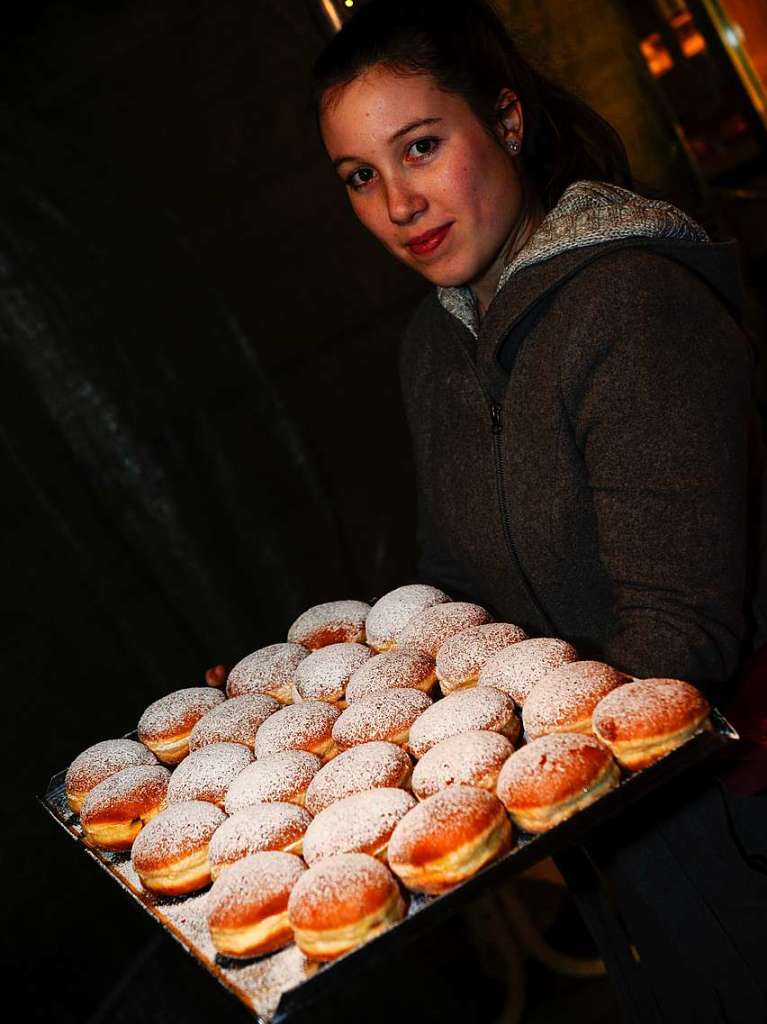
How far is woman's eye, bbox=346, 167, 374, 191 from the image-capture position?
5.19 feet

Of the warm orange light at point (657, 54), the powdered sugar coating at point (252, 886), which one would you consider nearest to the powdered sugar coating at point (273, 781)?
the powdered sugar coating at point (252, 886)

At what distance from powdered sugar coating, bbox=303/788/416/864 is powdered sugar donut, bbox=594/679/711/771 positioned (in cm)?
28

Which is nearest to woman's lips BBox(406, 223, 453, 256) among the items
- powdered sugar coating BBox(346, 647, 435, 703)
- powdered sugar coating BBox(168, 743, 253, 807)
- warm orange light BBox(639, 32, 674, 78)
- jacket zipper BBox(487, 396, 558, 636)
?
jacket zipper BBox(487, 396, 558, 636)

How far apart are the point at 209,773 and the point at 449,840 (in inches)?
20.3

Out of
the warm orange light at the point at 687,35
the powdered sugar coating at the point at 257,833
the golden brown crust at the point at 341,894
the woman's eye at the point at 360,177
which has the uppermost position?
the warm orange light at the point at 687,35

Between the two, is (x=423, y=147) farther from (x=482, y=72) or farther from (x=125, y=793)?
(x=125, y=793)

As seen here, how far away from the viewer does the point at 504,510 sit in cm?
160

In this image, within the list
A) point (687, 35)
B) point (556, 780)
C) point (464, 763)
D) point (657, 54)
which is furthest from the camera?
point (657, 54)

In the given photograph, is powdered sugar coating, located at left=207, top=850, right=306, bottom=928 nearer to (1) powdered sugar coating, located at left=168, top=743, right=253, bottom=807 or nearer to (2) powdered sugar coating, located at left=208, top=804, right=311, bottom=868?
(2) powdered sugar coating, located at left=208, top=804, right=311, bottom=868

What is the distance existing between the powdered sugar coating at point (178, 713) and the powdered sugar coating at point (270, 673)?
0.05 metres

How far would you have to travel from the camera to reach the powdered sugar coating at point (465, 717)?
116 centimetres

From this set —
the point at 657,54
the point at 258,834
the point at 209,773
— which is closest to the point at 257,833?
the point at 258,834

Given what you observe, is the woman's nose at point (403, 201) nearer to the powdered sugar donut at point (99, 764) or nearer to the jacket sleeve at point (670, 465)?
the jacket sleeve at point (670, 465)

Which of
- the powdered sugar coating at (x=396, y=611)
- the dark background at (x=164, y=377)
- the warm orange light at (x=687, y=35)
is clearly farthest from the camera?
the warm orange light at (x=687, y=35)
